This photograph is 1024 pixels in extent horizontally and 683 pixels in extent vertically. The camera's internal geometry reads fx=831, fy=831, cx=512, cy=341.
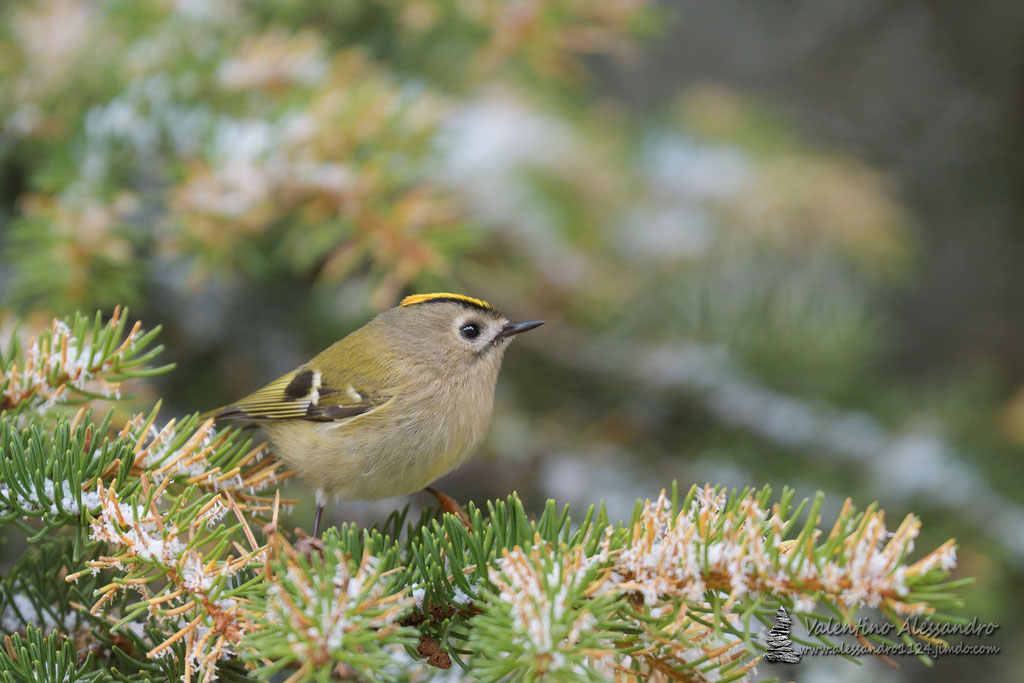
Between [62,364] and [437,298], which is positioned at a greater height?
[437,298]

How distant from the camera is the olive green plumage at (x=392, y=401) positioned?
136cm

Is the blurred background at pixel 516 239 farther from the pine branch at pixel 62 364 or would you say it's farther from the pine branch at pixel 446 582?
the pine branch at pixel 446 582

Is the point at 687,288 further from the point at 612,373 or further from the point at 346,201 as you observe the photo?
the point at 346,201

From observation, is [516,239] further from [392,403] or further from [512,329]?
[392,403]

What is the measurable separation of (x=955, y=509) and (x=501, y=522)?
1.32m

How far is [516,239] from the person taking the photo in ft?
6.81

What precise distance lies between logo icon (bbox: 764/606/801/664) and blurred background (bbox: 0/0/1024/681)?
2.27 ft

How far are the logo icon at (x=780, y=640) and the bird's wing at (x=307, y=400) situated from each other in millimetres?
787

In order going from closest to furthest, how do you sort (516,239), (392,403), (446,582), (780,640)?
(446,582)
(780,640)
(392,403)
(516,239)

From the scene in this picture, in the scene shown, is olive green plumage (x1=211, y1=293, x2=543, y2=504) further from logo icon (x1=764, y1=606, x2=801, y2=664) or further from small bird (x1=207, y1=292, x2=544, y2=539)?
logo icon (x1=764, y1=606, x2=801, y2=664)

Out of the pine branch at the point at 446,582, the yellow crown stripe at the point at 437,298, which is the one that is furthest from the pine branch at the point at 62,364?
the yellow crown stripe at the point at 437,298

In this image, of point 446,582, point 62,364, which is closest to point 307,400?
point 62,364

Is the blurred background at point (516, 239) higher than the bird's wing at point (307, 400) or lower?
higher

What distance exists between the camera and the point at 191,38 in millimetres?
1766
